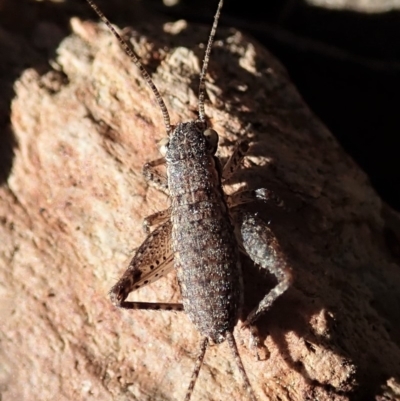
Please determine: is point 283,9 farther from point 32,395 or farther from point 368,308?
point 32,395

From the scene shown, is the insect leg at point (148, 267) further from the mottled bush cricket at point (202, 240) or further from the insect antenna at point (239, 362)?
the insect antenna at point (239, 362)

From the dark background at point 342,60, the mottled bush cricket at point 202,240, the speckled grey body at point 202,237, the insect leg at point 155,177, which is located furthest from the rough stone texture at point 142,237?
the dark background at point 342,60

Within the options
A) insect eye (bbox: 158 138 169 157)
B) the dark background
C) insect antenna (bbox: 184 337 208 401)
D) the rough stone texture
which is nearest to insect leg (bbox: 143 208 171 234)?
the rough stone texture

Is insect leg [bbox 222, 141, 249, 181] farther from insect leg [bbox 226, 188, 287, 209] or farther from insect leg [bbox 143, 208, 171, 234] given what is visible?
insect leg [bbox 143, 208, 171, 234]

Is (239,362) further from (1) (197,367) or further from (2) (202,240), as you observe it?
(2) (202,240)

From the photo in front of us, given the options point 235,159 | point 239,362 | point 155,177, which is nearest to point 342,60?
point 235,159

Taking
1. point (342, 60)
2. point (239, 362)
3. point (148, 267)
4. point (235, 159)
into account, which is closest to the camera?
point (239, 362)
